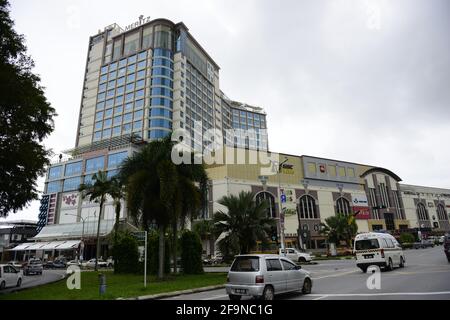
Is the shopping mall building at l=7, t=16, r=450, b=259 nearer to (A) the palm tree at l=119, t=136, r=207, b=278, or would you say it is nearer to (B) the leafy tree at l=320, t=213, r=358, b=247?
(B) the leafy tree at l=320, t=213, r=358, b=247

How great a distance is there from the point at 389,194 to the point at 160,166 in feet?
263

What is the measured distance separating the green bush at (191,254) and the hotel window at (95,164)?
170 feet

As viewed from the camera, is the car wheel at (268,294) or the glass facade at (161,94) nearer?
the car wheel at (268,294)

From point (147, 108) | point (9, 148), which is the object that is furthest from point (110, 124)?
point (9, 148)

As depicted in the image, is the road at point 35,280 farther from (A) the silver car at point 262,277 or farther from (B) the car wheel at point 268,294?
(B) the car wheel at point 268,294

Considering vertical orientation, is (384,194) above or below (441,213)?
above

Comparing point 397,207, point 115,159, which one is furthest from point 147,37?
point 397,207

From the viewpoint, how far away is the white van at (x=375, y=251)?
62.8 feet

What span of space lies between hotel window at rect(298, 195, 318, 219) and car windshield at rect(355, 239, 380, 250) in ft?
159

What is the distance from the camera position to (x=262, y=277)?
10.8 metres

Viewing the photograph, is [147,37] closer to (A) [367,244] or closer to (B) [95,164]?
(B) [95,164]

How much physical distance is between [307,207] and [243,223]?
4759cm

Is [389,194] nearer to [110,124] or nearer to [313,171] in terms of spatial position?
[313,171]

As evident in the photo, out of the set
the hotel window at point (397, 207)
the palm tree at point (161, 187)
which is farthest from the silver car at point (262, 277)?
the hotel window at point (397, 207)
